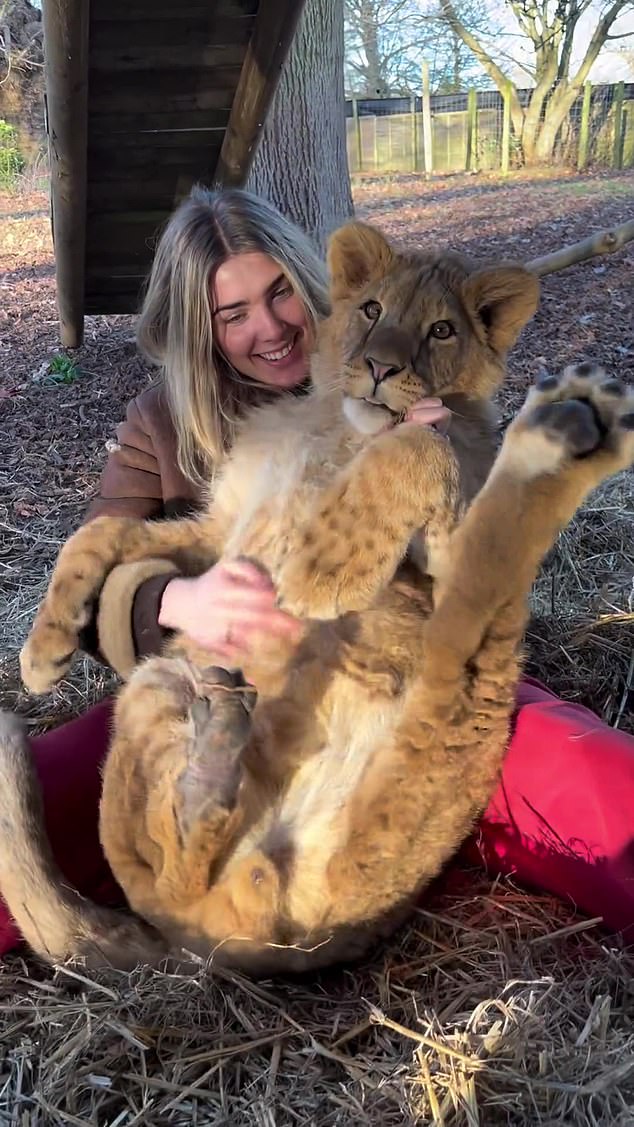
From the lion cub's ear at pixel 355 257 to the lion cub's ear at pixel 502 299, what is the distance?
1.06 ft

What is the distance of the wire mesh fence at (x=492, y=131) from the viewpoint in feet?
61.3

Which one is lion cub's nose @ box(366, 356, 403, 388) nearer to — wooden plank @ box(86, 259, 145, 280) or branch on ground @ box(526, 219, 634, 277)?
branch on ground @ box(526, 219, 634, 277)

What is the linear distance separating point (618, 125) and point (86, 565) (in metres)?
19.3

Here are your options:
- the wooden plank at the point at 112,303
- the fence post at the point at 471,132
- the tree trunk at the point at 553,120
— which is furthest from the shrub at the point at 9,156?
the wooden plank at the point at 112,303

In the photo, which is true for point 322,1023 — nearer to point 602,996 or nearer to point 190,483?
point 602,996

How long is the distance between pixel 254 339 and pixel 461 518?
4.70 feet

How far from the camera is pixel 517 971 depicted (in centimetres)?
243

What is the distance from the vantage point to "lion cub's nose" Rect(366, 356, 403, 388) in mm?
2527

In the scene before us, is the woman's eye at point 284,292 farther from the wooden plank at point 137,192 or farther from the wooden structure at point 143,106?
the wooden plank at point 137,192

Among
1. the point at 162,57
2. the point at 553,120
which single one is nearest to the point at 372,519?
the point at 162,57

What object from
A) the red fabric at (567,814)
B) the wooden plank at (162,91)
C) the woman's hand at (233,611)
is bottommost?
the red fabric at (567,814)

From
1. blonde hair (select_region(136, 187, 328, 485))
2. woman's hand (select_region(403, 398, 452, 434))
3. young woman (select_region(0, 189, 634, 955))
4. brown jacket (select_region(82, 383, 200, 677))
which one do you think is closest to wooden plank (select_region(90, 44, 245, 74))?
young woman (select_region(0, 189, 634, 955))

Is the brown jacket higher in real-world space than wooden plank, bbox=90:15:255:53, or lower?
lower

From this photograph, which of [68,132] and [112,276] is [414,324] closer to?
[68,132]
